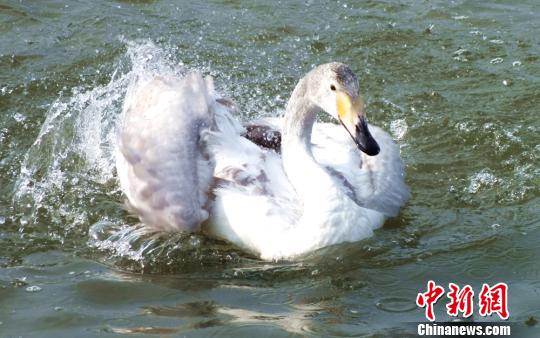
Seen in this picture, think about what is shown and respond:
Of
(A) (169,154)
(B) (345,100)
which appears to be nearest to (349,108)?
(B) (345,100)

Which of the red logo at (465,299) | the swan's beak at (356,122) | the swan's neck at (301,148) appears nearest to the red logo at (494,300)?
the red logo at (465,299)

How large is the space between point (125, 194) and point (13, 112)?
2016 mm

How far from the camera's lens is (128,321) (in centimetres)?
489

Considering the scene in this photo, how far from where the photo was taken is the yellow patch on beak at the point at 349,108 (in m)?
5.44

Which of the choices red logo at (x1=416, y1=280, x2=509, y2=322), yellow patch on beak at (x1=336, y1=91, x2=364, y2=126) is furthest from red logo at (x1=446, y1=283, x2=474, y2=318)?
yellow patch on beak at (x1=336, y1=91, x2=364, y2=126)

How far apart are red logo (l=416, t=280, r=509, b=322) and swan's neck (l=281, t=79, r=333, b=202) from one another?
963 millimetres

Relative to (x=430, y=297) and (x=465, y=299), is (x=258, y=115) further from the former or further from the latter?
(x=465, y=299)

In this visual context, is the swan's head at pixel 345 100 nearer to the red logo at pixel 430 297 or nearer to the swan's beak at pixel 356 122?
the swan's beak at pixel 356 122

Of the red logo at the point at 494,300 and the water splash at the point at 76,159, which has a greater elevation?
the water splash at the point at 76,159

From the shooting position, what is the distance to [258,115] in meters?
7.71

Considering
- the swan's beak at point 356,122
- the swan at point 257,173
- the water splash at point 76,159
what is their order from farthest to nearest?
1. the water splash at point 76,159
2. the swan at point 257,173
3. the swan's beak at point 356,122

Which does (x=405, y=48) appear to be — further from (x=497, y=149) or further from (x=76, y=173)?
(x=76, y=173)

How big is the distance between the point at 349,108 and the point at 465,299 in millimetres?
1308

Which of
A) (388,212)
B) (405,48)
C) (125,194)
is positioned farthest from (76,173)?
(405,48)
